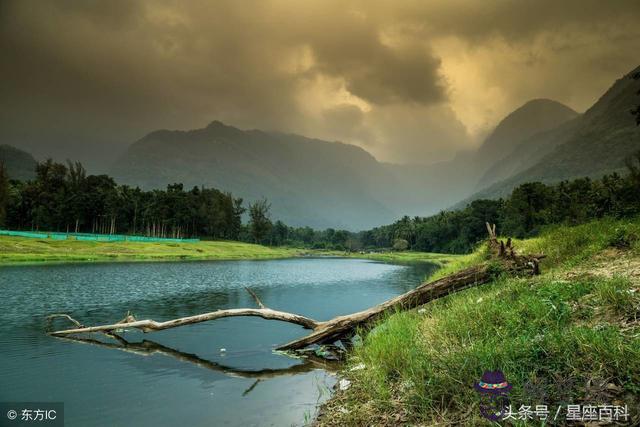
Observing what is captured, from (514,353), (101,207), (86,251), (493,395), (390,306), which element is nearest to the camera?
(493,395)

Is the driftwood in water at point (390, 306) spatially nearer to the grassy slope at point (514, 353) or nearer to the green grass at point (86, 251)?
the grassy slope at point (514, 353)

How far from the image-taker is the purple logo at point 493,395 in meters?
6.50

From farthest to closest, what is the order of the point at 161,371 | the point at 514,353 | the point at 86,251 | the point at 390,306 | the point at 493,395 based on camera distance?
1. the point at 86,251
2. the point at 390,306
3. the point at 161,371
4. the point at 514,353
5. the point at 493,395

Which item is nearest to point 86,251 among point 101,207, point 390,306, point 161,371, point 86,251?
point 86,251

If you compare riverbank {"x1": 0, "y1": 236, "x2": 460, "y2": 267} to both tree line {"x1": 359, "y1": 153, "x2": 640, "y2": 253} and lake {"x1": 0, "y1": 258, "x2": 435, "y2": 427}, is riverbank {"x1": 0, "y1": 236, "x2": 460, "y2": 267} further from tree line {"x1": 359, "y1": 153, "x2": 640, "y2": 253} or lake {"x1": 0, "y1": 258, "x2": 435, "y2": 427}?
tree line {"x1": 359, "y1": 153, "x2": 640, "y2": 253}

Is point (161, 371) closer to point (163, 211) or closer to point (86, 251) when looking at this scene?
point (86, 251)

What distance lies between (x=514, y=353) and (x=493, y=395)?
1.40 m

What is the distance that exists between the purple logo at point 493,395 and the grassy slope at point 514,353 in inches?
6.3

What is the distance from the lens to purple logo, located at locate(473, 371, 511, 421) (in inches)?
256

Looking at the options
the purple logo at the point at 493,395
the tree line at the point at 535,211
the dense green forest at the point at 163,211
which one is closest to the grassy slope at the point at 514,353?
the purple logo at the point at 493,395

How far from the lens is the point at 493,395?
6.74 metres


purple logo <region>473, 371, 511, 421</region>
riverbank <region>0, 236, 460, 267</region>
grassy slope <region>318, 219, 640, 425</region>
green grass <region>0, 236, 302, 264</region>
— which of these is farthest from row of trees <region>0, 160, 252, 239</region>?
purple logo <region>473, 371, 511, 421</region>

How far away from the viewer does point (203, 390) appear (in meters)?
11.5

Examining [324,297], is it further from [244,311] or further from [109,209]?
[109,209]
